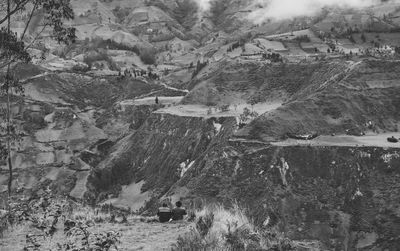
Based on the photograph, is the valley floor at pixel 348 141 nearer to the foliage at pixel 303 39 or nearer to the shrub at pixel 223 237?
the shrub at pixel 223 237

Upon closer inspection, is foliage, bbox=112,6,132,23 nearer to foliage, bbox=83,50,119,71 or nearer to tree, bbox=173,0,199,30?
tree, bbox=173,0,199,30

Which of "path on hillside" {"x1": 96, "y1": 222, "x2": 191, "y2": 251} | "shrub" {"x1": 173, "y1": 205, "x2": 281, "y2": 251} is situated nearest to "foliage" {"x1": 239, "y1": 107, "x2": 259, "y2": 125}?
"path on hillside" {"x1": 96, "y1": 222, "x2": 191, "y2": 251}

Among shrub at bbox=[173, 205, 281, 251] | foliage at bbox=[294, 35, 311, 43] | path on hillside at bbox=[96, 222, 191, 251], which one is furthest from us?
foliage at bbox=[294, 35, 311, 43]

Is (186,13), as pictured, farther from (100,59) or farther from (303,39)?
(303,39)

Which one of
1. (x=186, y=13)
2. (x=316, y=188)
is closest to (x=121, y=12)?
(x=186, y=13)

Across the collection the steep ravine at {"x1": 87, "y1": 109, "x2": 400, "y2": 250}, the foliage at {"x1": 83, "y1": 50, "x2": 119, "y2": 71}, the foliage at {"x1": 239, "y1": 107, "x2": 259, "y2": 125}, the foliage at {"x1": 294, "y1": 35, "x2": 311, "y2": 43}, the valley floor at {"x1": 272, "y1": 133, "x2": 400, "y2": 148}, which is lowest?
the steep ravine at {"x1": 87, "y1": 109, "x2": 400, "y2": 250}

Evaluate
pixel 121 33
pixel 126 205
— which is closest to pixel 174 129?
pixel 126 205

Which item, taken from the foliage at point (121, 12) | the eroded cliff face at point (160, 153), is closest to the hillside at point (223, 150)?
the eroded cliff face at point (160, 153)

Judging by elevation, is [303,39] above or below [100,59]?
above

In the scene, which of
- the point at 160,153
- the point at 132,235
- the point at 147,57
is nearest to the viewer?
the point at 132,235
